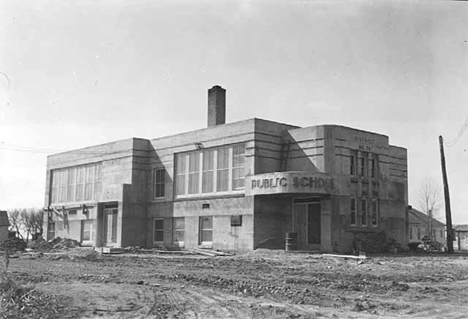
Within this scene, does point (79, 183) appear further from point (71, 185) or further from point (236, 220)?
point (236, 220)

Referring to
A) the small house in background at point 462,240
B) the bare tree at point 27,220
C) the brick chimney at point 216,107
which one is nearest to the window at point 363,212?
the brick chimney at point 216,107

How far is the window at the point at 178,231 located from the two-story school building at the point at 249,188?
7 centimetres

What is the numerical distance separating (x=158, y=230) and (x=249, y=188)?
11152 millimetres

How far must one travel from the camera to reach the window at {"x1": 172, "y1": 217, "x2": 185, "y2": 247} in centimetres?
4053

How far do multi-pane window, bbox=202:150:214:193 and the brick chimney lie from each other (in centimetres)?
284

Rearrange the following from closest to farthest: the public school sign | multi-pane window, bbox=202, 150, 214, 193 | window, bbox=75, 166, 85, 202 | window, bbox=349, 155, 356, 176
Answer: the public school sign < window, bbox=349, 155, 356, 176 < multi-pane window, bbox=202, 150, 214, 193 < window, bbox=75, 166, 85, 202

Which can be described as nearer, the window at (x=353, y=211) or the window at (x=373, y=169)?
the window at (x=353, y=211)

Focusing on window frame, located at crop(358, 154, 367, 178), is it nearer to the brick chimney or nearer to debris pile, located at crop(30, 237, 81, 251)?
the brick chimney

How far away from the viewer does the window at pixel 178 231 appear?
40.5 metres

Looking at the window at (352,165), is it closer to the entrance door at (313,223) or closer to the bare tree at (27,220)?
the entrance door at (313,223)

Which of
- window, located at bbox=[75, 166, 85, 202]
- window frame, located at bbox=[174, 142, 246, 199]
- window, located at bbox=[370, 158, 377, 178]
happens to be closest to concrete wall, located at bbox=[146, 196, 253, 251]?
window frame, located at bbox=[174, 142, 246, 199]

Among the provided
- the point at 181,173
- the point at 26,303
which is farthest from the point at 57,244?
the point at 26,303

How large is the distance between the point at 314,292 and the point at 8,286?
6.95 m

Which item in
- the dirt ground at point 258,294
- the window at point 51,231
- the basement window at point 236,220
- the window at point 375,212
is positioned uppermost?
the window at point 375,212
